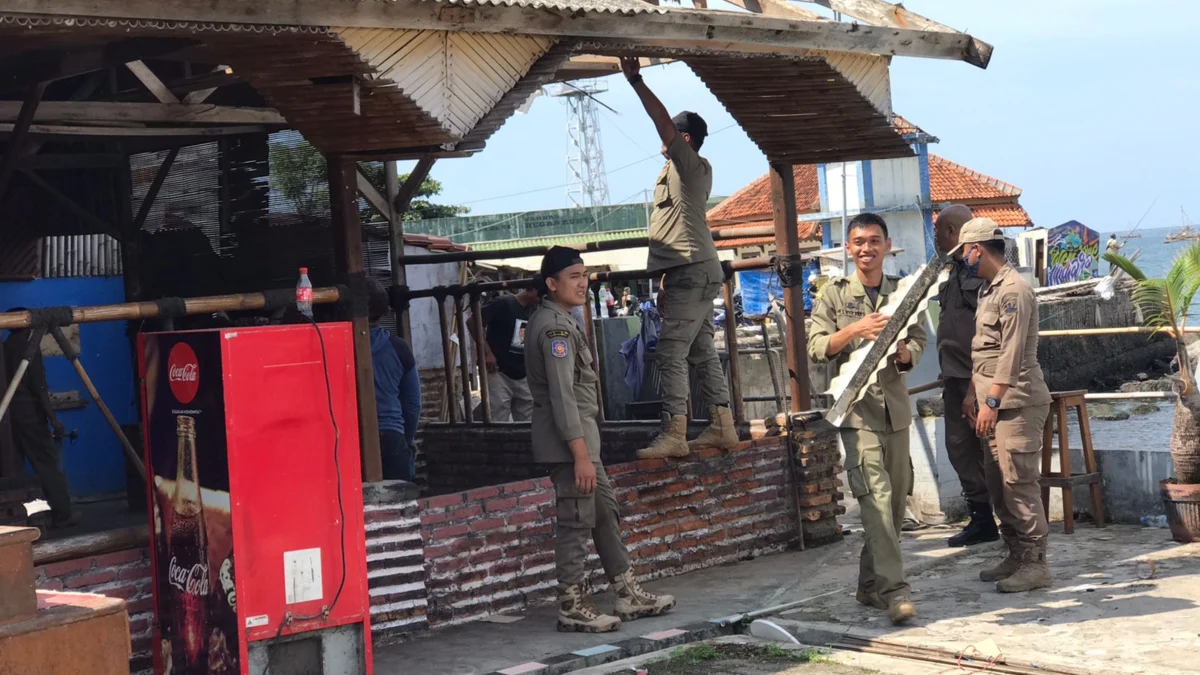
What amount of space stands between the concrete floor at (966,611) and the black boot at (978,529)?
12 cm

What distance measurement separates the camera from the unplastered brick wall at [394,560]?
20.4ft

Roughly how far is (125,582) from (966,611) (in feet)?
13.2

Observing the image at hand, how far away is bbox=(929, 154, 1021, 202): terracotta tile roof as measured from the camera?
4228 cm

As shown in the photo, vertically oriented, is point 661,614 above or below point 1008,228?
below

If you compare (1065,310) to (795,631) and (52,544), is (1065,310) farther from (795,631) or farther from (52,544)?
(52,544)

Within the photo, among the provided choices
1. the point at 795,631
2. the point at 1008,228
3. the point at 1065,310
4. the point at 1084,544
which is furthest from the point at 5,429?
the point at 1008,228

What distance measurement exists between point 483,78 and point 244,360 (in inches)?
69.7

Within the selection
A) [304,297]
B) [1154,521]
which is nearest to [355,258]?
[304,297]

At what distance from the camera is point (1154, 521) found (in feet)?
26.9

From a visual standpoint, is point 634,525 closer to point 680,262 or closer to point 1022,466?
point 680,262

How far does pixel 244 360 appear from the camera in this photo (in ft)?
16.0

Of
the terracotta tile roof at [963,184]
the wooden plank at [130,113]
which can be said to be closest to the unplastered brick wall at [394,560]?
the wooden plank at [130,113]

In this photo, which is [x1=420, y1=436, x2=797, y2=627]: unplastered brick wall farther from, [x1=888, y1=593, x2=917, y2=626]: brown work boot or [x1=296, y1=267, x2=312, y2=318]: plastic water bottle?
[x1=888, y1=593, x2=917, y2=626]: brown work boot

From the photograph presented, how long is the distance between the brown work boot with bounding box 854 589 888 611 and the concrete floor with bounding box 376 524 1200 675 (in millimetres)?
60
